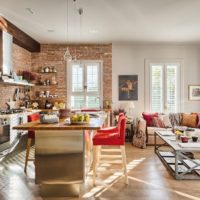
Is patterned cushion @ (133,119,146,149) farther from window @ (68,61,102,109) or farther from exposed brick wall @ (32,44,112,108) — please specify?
window @ (68,61,102,109)

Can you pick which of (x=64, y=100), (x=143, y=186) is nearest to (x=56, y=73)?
(x=64, y=100)

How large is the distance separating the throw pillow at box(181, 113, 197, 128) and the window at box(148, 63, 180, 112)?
74cm

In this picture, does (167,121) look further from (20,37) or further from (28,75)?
(20,37)

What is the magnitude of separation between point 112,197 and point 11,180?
1704 mm

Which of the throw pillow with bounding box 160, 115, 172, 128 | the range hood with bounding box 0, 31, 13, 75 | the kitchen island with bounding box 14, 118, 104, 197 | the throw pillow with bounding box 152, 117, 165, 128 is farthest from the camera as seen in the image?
the throw pillow with bounding box 160, 115, 172, 128

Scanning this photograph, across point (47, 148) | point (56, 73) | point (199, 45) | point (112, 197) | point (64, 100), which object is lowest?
point (112, 197)

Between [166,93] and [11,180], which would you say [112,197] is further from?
[166,93]

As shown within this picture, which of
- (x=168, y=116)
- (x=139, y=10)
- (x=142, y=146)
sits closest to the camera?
(x=139, y=10)

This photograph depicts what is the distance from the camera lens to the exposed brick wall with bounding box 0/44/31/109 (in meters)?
6.14

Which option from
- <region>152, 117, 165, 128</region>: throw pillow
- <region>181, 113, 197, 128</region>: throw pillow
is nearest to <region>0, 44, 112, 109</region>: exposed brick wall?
<region>152, 117, 165, 128</region>: throw pillow

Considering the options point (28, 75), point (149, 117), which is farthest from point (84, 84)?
point (149, 117)

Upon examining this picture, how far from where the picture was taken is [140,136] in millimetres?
6598

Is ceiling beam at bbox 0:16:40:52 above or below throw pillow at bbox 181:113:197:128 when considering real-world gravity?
above

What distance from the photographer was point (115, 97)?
7.99 meters
